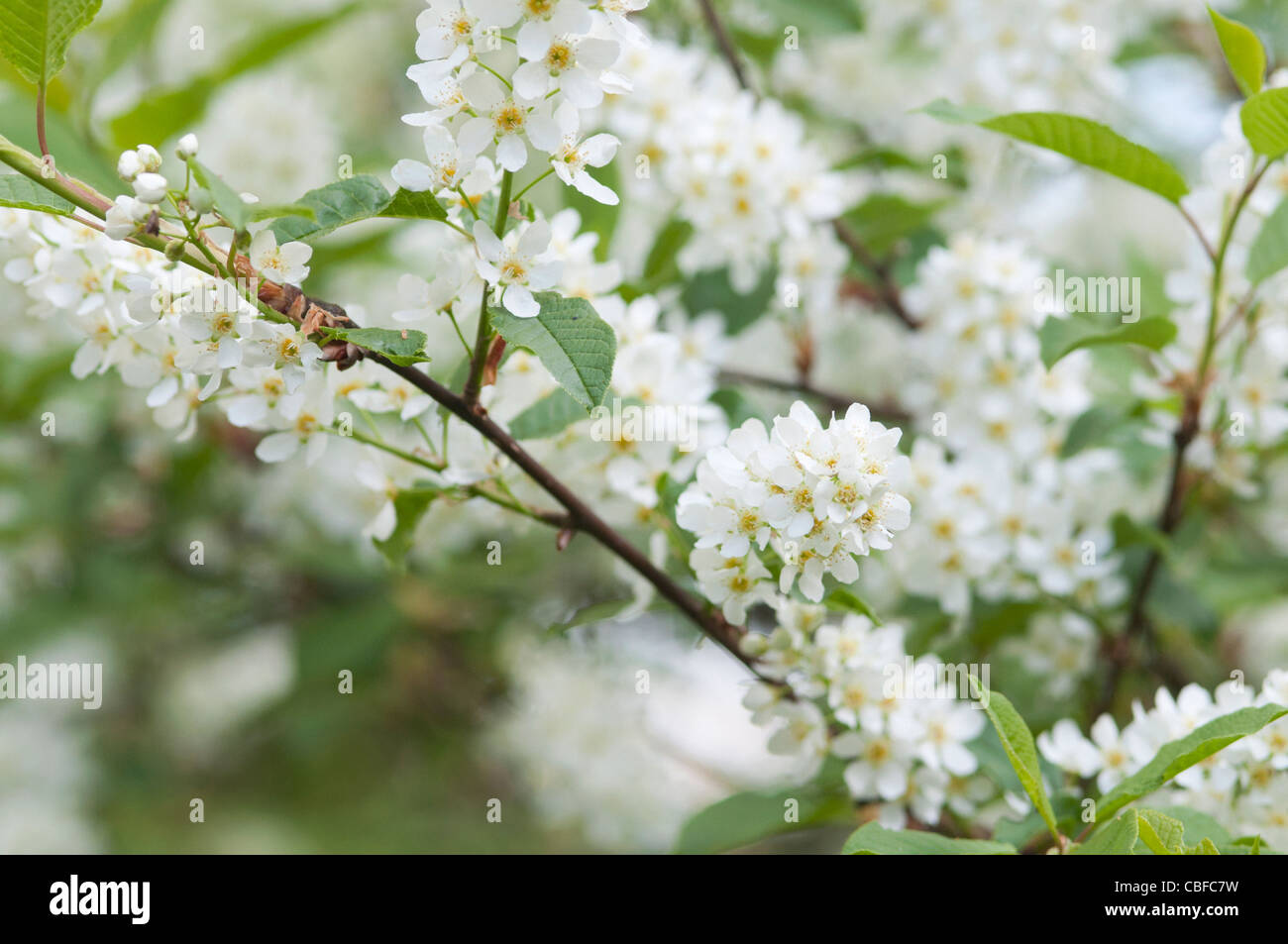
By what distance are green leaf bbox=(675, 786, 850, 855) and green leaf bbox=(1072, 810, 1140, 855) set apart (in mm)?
415

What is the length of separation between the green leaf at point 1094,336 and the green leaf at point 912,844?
536 mm

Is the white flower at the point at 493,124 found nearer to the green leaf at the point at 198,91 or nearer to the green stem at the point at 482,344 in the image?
the green stem at the point at 482,344

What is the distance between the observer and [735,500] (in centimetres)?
93

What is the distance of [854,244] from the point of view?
1829 mm

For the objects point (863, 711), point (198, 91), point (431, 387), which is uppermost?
point (198, 91)

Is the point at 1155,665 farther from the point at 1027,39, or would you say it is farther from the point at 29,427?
the point at 29,427

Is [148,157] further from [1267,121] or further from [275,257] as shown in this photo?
[1267,121]

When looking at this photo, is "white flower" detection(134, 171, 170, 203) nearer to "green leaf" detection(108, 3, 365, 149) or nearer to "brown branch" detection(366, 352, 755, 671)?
"brown branch" detection(366, 352, 755, 671)

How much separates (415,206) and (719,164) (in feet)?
2.56

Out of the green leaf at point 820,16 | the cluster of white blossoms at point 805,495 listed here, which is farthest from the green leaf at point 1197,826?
the green leaf at point 820,16

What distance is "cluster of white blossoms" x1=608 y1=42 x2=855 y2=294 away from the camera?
5.21 feet

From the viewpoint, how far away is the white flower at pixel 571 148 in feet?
2.76

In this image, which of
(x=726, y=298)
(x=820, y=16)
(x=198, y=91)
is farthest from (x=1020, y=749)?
(x=198, y=91)

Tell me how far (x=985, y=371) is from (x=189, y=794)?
2.42 meters
